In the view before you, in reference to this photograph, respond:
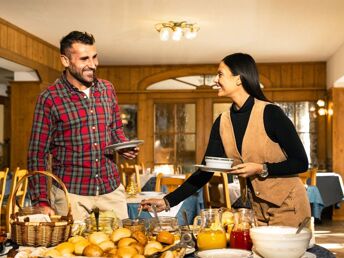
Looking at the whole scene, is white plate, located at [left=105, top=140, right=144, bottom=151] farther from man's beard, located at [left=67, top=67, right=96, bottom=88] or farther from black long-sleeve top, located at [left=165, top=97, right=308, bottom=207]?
man's beard, located at [left=67, top=67, right=96, bottom=88]

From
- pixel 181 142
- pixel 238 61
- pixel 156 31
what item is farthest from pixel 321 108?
pixel 238 61

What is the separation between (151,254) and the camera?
1731mm

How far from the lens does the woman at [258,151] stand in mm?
2361

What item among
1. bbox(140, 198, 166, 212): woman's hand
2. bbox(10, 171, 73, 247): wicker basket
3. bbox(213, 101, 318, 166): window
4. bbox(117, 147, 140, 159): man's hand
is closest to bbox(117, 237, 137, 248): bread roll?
bbox(10, 171, 73, 247): wicker basket

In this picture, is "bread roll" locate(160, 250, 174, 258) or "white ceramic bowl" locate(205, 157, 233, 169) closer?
"bread roll" locate(160, 250, 174, 258)

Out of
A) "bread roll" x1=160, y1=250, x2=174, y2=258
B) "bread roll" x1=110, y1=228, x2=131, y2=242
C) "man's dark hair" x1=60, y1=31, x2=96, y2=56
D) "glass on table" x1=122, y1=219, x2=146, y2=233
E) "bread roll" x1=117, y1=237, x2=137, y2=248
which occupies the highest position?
"man's dark hair" x1=60, y1=31, x2=96, y2=56

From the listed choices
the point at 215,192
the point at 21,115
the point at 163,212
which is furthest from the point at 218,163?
the point at 21,115

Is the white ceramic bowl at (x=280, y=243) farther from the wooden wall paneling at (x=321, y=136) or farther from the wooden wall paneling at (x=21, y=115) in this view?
the wooden wall paneling at (x=321, y=136)

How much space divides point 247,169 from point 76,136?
0.84 meters

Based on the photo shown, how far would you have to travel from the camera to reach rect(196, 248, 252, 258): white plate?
177 cm

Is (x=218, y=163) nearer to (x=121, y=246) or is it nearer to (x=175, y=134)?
(x=121, y=246)

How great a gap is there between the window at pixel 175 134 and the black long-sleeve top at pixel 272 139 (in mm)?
8859

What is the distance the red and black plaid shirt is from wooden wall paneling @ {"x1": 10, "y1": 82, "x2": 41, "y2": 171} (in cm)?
677

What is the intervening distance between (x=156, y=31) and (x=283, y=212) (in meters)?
6.06
